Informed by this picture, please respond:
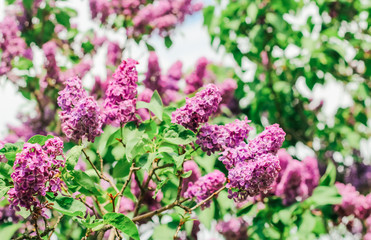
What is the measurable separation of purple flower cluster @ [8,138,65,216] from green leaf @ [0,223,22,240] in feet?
3.13

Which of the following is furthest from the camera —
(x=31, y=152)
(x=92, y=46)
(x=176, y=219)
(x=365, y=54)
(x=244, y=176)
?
(x=365, y=54)

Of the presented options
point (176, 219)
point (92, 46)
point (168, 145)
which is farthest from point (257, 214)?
Result: point (92, 46)

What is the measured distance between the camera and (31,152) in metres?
1.52

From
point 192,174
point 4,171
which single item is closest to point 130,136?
point 4,171

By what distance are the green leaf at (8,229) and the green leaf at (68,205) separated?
3.04 ft

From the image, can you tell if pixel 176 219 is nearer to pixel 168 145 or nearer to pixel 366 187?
pixel 168 145

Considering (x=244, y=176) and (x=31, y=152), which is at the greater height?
(x=31, y=152)

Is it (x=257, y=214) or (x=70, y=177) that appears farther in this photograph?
(x=257, y=214)

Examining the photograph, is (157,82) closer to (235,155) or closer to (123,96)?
(123,96)

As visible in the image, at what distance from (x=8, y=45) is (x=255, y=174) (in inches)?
95.5

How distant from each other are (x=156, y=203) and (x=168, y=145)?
1.01 meters

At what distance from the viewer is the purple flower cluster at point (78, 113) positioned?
171 cm

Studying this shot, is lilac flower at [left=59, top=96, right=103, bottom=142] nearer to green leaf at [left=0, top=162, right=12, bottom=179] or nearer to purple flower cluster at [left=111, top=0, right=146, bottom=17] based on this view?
green leaf at [left=0, top=162, right=12, bottom=179]

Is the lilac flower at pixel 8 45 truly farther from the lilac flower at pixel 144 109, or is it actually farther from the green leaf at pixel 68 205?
the green leaf at pixel 68 205
